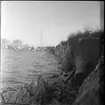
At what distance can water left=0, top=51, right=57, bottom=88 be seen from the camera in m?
1.32

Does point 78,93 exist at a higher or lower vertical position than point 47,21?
lower

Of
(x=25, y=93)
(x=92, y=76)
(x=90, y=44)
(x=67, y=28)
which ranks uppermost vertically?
(x=67, y=28)

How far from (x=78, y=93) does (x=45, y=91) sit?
0.28 meters

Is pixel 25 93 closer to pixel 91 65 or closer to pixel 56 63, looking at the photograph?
pixel 56 63

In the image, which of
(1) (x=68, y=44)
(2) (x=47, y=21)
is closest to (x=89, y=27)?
(1) (x=68, y=44)

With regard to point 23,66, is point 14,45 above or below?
above

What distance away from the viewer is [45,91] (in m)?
1.33

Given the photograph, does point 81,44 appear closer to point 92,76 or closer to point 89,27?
point 89,27

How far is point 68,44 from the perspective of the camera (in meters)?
1.35

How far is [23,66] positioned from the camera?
1339mm

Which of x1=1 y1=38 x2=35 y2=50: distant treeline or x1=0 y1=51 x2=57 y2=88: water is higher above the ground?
x1=1 y1=38 x2=35 y2=50: distant treeline

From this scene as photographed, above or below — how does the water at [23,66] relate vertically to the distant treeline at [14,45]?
below

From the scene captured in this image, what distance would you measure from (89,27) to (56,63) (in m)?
0.41

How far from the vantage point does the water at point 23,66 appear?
4.34 feet
